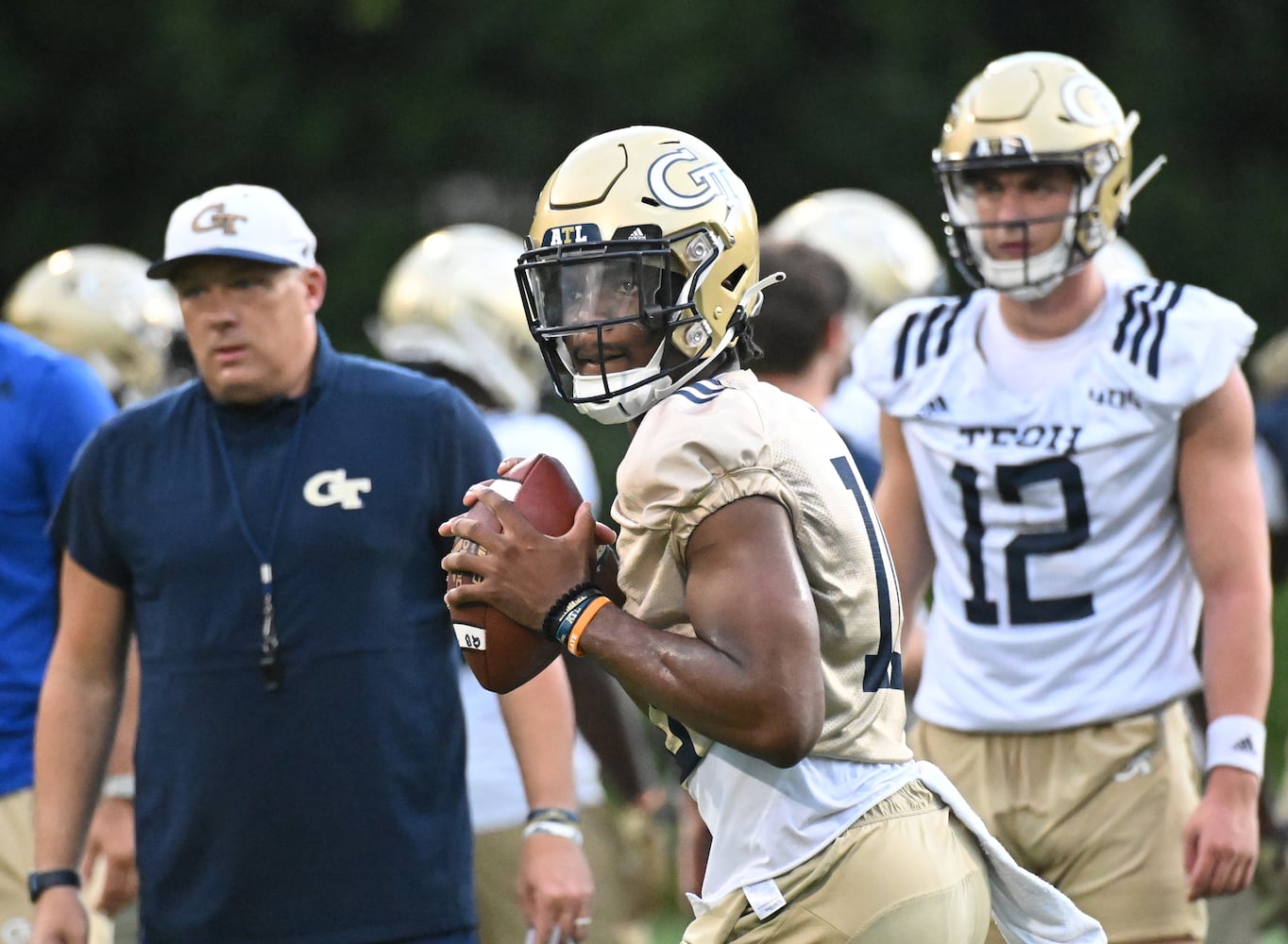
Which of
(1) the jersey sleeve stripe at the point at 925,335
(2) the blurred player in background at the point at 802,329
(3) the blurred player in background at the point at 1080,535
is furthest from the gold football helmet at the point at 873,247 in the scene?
(3) the blurred player in background at the point at 1080,535

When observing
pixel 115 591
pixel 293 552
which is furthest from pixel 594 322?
pixel 115 591

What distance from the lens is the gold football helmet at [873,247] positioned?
7996 mm

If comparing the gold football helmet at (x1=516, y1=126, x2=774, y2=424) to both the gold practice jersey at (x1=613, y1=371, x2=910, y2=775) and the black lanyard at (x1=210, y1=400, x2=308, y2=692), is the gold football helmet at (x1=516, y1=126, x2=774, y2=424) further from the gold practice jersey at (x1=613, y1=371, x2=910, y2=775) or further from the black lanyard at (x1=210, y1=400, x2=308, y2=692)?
the black lanyard at (x1=210, y1=400, x2=308, y2=692)

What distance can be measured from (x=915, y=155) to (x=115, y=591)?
38.4 feet

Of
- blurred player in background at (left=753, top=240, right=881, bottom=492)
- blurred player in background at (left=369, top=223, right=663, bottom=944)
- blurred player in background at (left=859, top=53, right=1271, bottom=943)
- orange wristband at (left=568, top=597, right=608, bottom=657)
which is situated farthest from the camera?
blurred player in background at (left=369, top=223, right=663, bottom=944)

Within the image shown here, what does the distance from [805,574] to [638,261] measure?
1.77ft

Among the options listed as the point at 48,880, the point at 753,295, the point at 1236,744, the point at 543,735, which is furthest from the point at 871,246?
the point at 753,295

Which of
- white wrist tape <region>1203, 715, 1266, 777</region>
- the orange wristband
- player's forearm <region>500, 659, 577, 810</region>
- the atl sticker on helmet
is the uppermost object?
the atl sticker on helmet

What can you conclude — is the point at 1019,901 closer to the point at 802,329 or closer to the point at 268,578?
the point at 268,578

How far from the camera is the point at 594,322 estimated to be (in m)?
3.22

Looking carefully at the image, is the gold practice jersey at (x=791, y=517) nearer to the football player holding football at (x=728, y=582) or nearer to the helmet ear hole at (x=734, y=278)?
the football player holding football at (x=728, y=582)

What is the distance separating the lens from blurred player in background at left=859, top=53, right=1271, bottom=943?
14.3 feet

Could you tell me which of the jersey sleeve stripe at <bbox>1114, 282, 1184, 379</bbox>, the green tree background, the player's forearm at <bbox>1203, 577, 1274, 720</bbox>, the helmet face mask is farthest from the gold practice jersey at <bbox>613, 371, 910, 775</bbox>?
the green tree background

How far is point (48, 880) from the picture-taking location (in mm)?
4254
